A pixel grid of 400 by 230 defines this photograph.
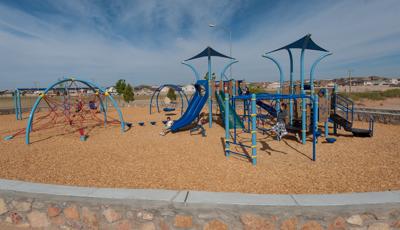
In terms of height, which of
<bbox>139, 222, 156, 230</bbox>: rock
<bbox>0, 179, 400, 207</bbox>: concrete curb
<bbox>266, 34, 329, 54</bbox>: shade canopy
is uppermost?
<bbox>266, 34, 329, 54</bbox>: shade canopy

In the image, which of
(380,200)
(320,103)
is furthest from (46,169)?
(320,103)

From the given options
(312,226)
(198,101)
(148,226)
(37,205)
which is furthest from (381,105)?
(37,205)

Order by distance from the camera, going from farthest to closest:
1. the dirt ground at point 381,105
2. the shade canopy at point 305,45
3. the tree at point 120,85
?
the tree at point 120,85
the dirt ground at point 381,105
the shade canopy at point 305,45

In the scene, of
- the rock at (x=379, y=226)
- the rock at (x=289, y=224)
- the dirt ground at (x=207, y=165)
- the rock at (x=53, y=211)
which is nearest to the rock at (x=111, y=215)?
the rock at (x=53, y=211)

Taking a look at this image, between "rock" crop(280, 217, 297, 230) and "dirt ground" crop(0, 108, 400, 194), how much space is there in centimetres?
104

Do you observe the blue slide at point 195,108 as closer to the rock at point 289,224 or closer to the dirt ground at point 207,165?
the dirt ground at point 207,165

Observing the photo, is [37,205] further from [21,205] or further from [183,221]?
[183,221]

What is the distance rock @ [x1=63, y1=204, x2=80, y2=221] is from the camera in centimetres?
291

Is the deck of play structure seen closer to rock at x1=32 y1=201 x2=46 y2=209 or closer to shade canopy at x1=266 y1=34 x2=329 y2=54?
shade canopy at x1=266 y1=34 x2=329 y2=54

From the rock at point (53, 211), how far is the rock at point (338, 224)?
3.40 metres

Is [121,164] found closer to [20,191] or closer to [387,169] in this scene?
[20,191]

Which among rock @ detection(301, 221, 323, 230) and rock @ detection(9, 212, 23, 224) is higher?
rock @ detection(301, 221, 323, 230)

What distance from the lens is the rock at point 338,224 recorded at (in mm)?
2526

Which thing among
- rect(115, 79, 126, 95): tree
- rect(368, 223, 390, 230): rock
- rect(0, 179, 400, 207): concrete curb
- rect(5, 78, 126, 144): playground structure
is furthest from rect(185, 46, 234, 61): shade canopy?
rect(115, 79, 126, 95): tree
